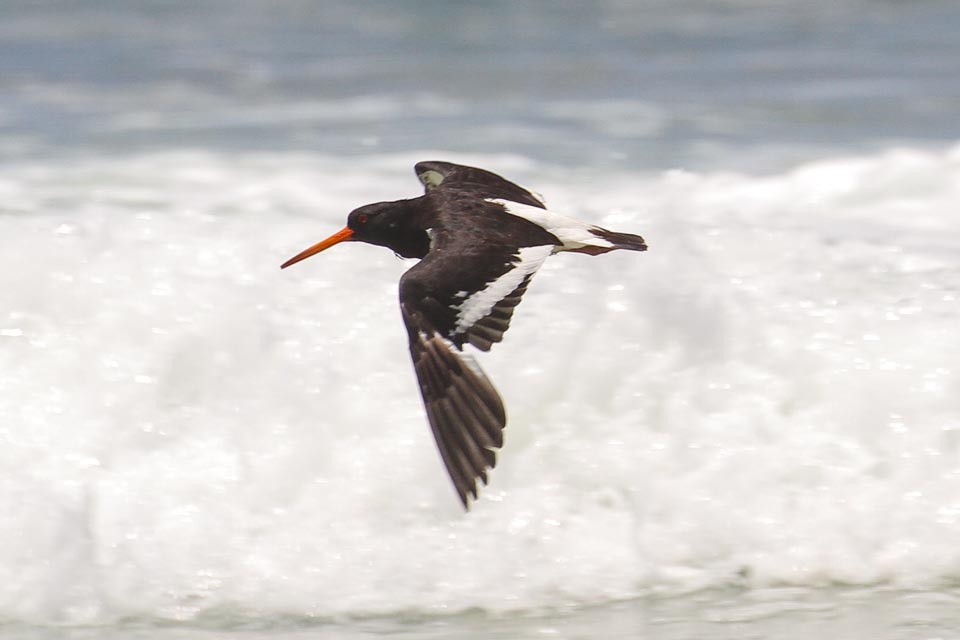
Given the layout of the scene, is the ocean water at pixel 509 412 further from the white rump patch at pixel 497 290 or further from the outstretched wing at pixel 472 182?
the white rump patch at pixel 497 290

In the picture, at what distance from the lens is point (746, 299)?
696 centimetres

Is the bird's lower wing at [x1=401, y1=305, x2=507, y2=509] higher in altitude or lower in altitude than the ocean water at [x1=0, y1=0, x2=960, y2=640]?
higher

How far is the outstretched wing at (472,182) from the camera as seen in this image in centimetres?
559

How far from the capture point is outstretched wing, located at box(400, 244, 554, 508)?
4.23 m

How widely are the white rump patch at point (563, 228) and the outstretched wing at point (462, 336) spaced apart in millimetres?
291

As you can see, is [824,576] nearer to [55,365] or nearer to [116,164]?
[55,365]

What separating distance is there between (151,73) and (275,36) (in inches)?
64.6

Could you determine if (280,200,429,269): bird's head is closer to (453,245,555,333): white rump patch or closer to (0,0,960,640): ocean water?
(453,245,555,333): white rump patch

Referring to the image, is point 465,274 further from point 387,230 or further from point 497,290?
point 387,230

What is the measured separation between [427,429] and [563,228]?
1.12 m

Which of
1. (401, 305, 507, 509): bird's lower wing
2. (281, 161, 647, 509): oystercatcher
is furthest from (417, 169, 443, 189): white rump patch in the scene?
(401, 305, 507, 509): bird's lower wing

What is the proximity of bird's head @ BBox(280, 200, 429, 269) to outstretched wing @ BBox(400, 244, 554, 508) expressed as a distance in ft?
1.62

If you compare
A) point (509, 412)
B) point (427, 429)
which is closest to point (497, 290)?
point (427, 429)

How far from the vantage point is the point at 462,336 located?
4551mm
